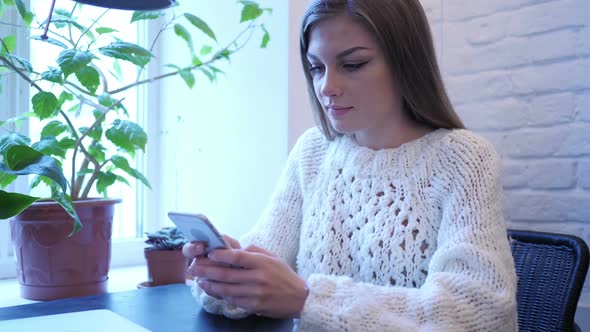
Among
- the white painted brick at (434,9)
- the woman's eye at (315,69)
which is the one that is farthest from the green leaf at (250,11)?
the woman's eye at (315,69)

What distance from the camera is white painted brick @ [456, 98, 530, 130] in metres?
1.40

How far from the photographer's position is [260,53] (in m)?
1.85

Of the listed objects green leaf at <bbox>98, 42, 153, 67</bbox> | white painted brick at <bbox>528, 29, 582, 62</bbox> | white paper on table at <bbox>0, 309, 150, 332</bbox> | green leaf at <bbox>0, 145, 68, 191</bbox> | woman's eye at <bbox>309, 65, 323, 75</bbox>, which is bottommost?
white paper on table at <bbox>0, 309, 150, 332</bbox>

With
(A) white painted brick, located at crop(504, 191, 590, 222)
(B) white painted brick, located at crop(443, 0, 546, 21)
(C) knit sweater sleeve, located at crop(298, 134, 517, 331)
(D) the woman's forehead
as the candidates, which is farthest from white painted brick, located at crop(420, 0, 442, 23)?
(C) knit sweater sleeve, located at crop(298, 134, 517, 331)

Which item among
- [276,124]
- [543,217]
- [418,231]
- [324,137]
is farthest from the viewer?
[276,124]

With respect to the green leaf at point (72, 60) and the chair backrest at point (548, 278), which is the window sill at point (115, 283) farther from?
the chair backrest at point (548, 278)

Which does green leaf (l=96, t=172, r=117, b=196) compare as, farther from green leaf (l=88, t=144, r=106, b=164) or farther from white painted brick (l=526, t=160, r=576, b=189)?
white painted brick (l=526, t=160, r=576, b=189)

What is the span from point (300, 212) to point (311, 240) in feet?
0.34

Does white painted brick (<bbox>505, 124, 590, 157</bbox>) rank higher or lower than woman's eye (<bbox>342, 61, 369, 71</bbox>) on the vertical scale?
lower

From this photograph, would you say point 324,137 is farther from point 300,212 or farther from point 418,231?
point 418,231

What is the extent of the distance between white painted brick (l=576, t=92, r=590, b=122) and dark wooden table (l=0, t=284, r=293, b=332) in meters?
0.79

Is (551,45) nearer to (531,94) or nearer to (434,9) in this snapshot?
(531,94)

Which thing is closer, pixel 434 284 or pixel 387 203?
pixel 434 284

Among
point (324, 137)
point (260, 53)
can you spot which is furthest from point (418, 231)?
point (260, 53)
